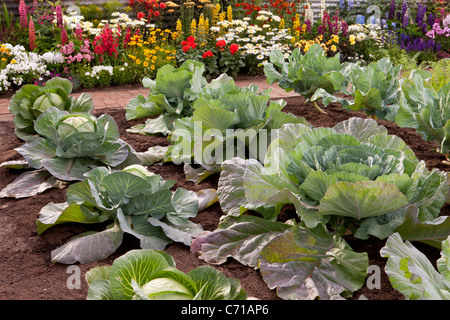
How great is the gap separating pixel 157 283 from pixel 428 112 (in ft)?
7.80

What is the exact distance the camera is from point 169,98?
4918 mm

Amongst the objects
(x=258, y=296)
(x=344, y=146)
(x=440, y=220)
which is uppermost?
(x=344, y=146)

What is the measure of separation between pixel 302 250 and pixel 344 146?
0.56m

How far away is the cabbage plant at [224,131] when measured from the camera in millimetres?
3598

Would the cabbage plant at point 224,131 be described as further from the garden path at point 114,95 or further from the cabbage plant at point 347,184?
the garden path at point 114,95

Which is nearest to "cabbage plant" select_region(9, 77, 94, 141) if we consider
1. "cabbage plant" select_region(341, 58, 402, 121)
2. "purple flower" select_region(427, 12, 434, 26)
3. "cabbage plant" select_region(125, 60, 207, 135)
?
"cabbage plant" select_region(125, 60, 207, 135)

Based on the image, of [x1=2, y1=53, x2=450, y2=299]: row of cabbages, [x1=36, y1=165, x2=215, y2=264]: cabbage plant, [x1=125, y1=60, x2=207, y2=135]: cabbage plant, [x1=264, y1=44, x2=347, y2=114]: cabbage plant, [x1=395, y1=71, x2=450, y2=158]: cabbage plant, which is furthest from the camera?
[x1=264, y1=44, x2=347, y2=114]: cabbage plant

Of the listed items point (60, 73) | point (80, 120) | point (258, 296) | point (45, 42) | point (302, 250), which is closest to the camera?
point (258, 296)

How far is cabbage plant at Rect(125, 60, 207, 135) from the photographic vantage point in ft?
15.4

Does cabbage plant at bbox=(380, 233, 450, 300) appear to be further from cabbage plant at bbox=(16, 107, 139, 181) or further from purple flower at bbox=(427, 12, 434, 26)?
purple flower at bbox=(427, 12, 434, 26)

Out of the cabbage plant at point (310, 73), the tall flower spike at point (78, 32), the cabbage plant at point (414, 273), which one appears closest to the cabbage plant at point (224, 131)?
the cabbage plant at point (310, 73)

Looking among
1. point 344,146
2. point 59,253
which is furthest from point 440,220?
point 59,253

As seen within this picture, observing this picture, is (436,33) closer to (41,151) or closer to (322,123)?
(322,123)

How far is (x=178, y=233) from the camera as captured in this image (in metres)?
2.75
